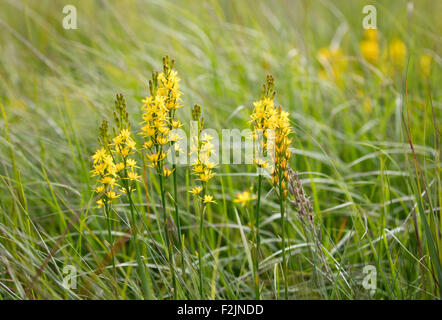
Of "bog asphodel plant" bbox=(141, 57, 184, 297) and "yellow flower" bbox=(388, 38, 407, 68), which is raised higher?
"yellow flower" bbox=(388, 38, 407, 68)

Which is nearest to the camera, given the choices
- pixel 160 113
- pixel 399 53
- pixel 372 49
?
pixel 160 113

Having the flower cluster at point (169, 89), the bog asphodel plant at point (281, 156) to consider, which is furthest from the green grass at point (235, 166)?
the flower cluster at point (169, 89)

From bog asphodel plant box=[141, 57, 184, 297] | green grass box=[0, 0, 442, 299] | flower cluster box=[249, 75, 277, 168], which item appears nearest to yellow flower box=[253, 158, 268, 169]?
flower cluster box=[249, 75, 277, 168]

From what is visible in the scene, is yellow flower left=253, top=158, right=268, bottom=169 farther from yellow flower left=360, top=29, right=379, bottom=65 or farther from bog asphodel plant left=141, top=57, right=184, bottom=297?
yellow flower left=360, top=29, right=379, bottom=65

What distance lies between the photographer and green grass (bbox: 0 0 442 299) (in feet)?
6.55

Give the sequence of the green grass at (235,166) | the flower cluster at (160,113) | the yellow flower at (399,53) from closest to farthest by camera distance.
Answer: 1. the flower cluster at (160,113)
2. the green grass at (235,166)
3. the yellow flower at (399,53)

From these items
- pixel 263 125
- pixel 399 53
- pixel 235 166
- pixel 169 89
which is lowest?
pixel 235 166

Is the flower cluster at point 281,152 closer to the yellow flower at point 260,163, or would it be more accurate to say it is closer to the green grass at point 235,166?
the yellow flower at point 260,163

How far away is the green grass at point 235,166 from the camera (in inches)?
78.6

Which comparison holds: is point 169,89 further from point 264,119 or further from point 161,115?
point 264,119

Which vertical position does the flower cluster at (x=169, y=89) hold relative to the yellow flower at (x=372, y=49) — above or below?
below

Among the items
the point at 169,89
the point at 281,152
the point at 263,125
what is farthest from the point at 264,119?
the point at 169,89

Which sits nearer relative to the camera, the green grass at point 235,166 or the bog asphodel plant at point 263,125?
the bog asphodel plant at point 263,125

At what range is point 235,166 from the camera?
10.2 feet
